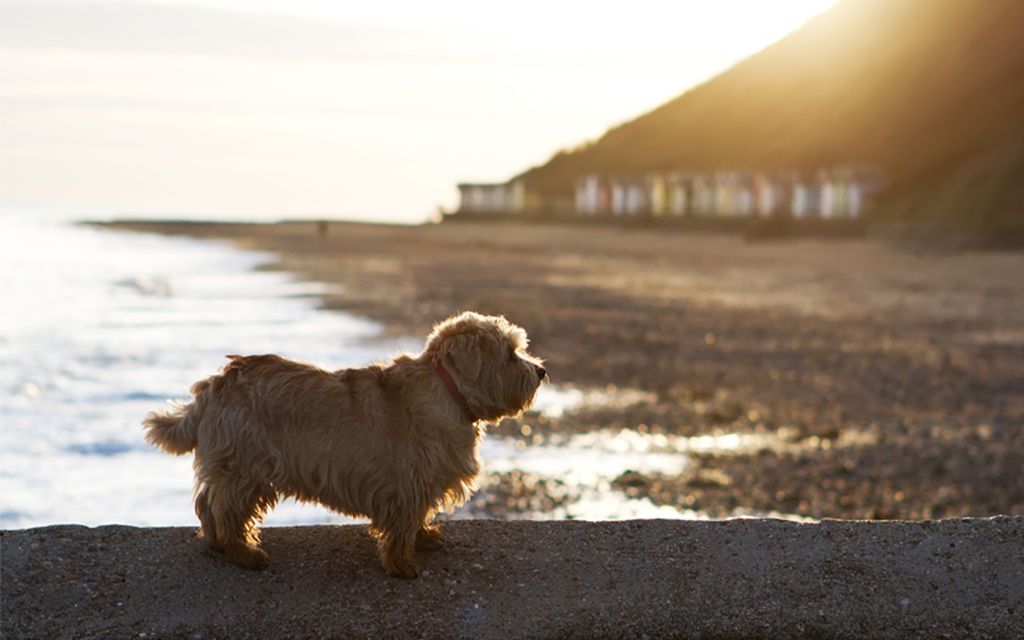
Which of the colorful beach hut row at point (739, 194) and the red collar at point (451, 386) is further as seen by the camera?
the colorful beach hut row at point (739, 194)

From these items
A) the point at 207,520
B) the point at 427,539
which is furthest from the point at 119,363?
the point at 427,539

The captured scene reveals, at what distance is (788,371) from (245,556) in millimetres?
12543

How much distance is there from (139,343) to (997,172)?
47.3m

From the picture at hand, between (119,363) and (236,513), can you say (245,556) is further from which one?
(119,363)

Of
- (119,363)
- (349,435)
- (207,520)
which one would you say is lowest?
(119,363)

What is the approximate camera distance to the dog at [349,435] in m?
5.26

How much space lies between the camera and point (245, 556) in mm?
5250

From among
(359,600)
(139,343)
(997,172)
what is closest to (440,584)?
(359,600)

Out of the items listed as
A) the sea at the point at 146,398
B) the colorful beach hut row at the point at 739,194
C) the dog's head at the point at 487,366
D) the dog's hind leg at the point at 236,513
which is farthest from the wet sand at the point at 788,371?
the colorful beach hut row at the point at 739,194

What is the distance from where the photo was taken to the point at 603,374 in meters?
→ 16.6

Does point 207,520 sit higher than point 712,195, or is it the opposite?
point 712,195

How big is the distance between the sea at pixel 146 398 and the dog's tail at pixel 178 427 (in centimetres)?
95

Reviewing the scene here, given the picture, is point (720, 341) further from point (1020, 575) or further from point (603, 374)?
point (1020, 575)

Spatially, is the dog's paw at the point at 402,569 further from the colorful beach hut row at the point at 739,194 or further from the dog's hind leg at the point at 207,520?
the colorful beach hut row at the point at 739,194
